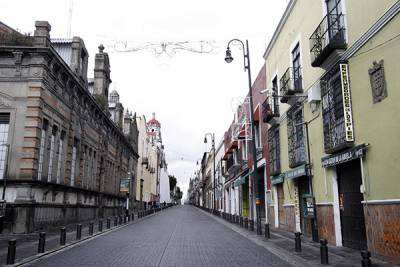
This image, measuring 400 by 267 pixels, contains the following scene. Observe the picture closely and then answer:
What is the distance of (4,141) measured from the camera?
19.3m

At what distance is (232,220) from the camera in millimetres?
29562

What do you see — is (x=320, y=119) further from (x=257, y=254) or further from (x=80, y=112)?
(x=80, y=112)

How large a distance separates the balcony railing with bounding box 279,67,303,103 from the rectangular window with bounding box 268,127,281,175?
10.9ft

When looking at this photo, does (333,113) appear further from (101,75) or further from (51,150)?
(101,75)

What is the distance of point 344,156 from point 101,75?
2804 cm

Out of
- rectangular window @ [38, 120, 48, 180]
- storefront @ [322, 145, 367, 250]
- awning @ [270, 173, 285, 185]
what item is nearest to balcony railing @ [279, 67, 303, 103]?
awning @ [270, 173, 285, 185]

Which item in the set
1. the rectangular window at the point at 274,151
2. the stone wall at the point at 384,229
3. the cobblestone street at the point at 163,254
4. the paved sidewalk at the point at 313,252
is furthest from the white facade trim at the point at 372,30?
the rectangular window at the point at 274,151

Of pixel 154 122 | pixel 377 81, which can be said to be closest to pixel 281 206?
pixel 377 81

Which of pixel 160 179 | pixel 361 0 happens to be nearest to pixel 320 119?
pixel 361 0

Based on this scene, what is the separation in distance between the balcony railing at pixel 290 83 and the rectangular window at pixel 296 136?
2.35 feet

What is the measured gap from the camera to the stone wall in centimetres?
1020

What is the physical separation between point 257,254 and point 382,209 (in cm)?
399

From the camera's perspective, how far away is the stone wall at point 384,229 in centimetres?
1020

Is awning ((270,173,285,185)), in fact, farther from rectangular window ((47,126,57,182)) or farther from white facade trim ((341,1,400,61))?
rectangular window ((47,126,57,182))
